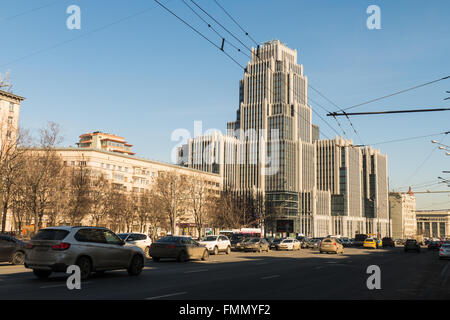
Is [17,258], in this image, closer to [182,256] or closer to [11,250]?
[11,250]

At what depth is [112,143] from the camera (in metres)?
164

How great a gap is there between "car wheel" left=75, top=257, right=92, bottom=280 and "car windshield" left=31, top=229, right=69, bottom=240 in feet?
2.98

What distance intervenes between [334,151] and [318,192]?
779 inches

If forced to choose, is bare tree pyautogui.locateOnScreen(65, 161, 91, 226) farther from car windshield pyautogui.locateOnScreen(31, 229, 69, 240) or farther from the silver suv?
car windshield pyautogui.locateOnScreen(31, 229, 69, 240)

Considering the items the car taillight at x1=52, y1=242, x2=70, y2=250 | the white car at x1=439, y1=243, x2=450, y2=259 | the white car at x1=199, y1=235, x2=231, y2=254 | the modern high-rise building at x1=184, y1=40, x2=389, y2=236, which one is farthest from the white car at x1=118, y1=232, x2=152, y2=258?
the modern high-rise building at x1=184, y1=40, x2=389, y2=236

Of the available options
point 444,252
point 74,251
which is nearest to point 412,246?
point 444,252

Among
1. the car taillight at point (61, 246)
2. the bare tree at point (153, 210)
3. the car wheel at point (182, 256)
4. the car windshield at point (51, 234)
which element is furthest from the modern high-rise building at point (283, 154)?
the car taillight at point (61, 246)

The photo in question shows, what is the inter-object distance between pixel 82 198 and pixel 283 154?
113385mm

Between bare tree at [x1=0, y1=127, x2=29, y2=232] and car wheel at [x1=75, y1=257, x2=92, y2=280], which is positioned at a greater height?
bare tree at [x1=0, y1=127, x2=29, y2=232]

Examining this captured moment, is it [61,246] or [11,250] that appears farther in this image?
[11,250]

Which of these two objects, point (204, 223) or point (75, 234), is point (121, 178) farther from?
point (75, 234)

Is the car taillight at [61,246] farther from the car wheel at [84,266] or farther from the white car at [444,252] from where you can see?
the white car at [444,252]

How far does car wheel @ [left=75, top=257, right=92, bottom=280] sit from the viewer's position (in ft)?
44.0

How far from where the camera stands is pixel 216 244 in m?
36.6
